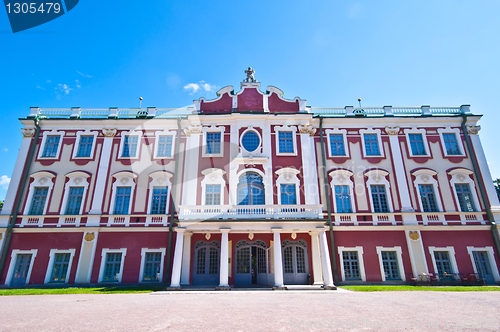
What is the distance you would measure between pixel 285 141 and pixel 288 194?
4.48m

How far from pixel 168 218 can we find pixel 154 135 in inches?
283

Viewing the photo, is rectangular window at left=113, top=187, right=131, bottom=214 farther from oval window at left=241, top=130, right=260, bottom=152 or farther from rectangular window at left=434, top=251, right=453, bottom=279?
rectangular window at left=434, top=251, right=453, bottom=279

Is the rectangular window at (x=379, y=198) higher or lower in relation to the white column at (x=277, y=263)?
higher

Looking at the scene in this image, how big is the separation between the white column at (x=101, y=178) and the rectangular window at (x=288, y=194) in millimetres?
13679

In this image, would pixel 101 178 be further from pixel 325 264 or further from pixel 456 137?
pixel 456 137

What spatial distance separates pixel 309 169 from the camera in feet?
69.4

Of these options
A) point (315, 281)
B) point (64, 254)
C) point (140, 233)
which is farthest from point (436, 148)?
point (64, 254)

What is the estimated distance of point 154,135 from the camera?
73.8 ft

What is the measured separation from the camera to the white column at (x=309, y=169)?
20375mm

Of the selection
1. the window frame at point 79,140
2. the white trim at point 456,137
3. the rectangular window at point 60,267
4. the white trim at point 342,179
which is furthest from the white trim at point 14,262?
the white trim at point 456,137

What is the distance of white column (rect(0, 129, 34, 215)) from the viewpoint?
20.1m

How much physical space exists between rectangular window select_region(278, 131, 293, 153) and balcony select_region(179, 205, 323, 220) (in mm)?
5413

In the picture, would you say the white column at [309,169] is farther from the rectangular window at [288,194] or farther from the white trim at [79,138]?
the white trim at [79,138]

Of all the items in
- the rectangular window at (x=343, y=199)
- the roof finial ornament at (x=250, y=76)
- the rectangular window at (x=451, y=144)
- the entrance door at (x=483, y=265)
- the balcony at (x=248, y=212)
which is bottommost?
the entrance door at (x=483, y=265)
